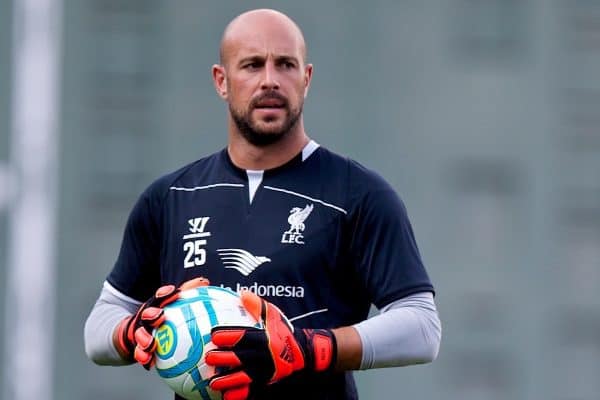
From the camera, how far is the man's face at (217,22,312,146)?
5969mm

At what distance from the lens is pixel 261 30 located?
6.02 metres

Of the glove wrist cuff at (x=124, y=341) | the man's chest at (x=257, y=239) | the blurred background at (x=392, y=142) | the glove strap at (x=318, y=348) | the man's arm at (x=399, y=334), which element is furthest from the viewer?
the blurred background at (x=392, y=142)

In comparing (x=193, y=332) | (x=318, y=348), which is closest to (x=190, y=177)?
(x=193, y=332)

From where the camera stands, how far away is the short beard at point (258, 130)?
6.00 m

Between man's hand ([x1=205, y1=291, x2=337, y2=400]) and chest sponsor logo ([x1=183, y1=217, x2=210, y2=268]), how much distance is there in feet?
1.21

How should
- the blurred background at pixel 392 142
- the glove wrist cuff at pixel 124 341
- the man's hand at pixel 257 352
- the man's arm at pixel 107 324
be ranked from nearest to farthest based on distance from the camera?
the man's hand at pixel 257 352 < the glove wrist cuff at pixel 124 341 < the man's arm at pixel 107 324 < the blurred background at pixel 392 142

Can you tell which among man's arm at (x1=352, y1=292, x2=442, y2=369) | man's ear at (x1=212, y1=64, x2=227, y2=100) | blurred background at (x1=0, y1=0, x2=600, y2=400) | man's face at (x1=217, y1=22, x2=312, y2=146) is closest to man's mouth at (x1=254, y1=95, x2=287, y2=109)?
man's face at (x1=217, y1=22, x2=312, y2=146)

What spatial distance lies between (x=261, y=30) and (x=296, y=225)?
0.61 meters

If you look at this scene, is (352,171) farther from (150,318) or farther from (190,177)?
(150,318)

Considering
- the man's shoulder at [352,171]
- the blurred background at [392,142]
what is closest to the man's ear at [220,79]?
the man's shoulder at [352,171]

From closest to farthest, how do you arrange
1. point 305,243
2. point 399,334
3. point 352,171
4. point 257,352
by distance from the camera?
point 257,352 → point 399,334 → point 305,243 → point 352,171

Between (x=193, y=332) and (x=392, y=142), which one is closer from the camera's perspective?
(x=193, y=332)

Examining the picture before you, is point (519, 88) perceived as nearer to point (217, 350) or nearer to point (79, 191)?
point (79, 191)

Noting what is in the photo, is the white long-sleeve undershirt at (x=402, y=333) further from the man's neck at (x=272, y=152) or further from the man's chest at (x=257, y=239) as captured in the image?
the man's neck at (x=272, y=152)
